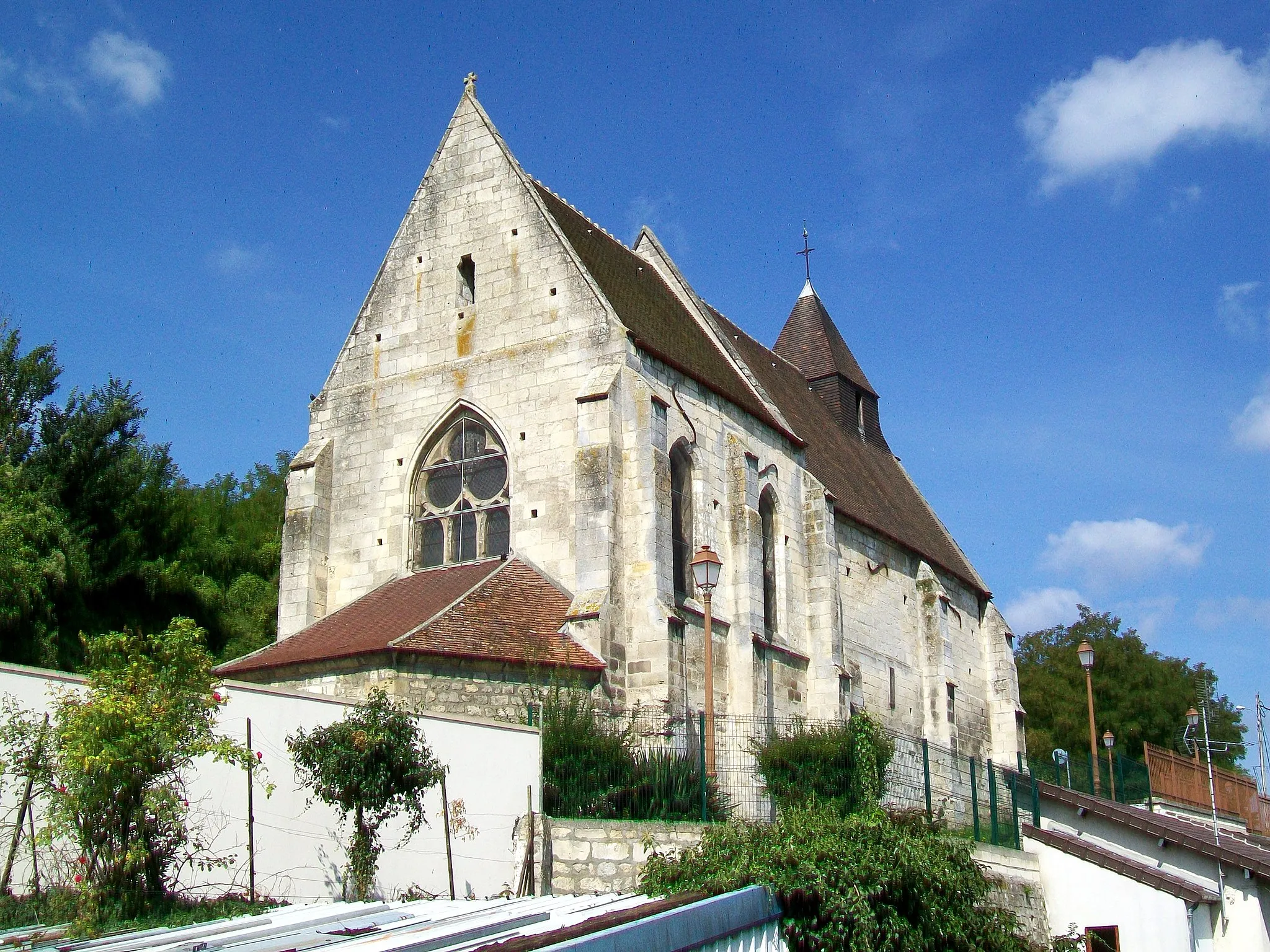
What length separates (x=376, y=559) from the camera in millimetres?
22953

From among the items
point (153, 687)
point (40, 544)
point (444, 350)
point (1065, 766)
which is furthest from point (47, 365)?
point (1065, 766)

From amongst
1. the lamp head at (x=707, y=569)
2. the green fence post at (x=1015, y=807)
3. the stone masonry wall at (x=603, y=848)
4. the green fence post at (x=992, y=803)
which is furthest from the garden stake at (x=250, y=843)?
the green fence post at (x=1015, y=807)

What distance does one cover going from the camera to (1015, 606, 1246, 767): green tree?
46.8 m

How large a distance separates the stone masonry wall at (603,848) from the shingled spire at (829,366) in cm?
2198

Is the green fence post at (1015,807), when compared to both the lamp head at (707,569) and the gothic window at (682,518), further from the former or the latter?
the gothic window at (682,518)

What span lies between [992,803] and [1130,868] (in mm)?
1829

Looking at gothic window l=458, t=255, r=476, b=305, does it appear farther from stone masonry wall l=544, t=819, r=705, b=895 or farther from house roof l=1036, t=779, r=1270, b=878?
house roof l=1036, t=779, r=1270, b=878

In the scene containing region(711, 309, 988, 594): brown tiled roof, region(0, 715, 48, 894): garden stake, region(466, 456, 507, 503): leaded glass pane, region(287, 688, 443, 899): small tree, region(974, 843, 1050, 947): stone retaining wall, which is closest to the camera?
region(0, 715, 48, 894): garden stake

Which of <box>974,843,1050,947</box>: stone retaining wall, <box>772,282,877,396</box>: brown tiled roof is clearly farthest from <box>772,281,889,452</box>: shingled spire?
<box>974,843,1050,947</box>: stone retaining wall

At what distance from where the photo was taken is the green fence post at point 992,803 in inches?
714

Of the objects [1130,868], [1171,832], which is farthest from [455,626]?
[1171,832]

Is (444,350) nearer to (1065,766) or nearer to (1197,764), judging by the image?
(1065,766)

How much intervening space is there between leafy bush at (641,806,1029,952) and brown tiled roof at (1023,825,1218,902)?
14.0ft

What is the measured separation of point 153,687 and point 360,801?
2.39 metres
